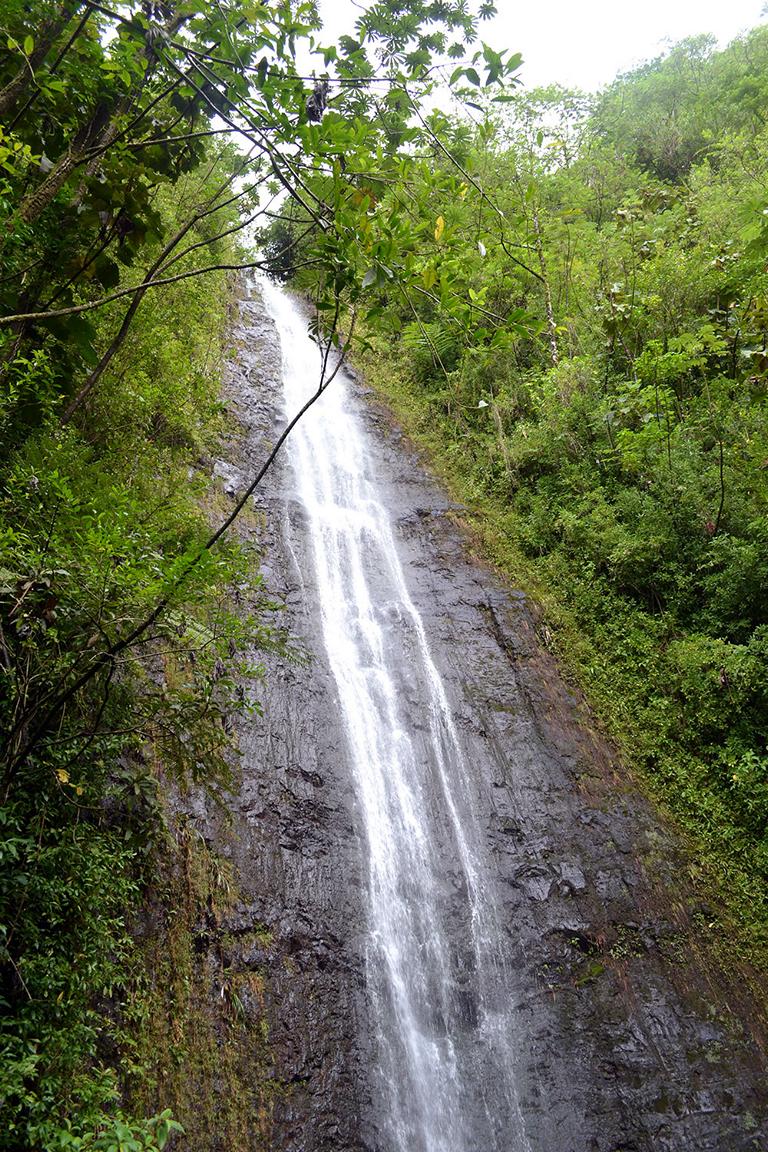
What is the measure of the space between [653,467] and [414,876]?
6.54m

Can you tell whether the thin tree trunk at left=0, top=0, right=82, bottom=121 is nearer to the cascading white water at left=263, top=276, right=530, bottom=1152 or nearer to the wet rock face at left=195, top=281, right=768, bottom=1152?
Answer: the wet rock face at left=195, top=281, right=768, bottom=1152

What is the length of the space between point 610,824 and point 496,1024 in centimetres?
254

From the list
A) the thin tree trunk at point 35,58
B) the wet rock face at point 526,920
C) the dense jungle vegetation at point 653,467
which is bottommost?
the wet rock face at point 526,920

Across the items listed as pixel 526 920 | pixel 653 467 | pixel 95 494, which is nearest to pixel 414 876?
pixel 526 920

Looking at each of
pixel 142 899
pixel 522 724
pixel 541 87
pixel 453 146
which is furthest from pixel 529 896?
pixel 541 87

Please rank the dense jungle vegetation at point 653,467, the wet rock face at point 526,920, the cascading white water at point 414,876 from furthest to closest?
1. the dense jungle vegetation at point 653,467
2. the cascading white water at point 414,876
3. the wet rock face at point 526,920

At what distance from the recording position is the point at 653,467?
9.19 m

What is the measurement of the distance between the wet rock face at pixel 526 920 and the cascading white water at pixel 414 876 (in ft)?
0.46

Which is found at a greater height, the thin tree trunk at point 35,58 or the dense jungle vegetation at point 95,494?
the thin tree trunk at point 35,58

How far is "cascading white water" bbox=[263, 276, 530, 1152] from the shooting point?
5.55 metres

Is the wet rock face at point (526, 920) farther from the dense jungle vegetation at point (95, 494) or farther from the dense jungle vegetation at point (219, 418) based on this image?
the dense jungle vegetation at point (95, 494)

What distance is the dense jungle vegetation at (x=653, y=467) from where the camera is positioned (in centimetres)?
720

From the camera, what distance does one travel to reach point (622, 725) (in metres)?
8.36

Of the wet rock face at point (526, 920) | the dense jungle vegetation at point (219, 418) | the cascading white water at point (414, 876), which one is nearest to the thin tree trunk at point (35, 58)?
the dense jungle vegetation at point (219, 418)
